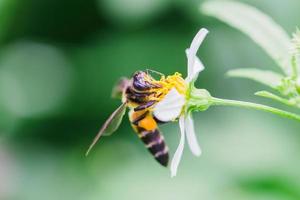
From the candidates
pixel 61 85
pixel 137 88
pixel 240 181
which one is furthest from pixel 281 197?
pixel 61 85

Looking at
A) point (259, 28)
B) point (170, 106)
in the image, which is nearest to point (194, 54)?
point (170, 106)

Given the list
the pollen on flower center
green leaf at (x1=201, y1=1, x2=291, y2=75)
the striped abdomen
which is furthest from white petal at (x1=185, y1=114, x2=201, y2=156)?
green leaf at (x1=201, y1=1, x2=291, y2=75)

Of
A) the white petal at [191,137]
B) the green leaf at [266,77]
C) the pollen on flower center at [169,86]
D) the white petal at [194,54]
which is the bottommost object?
the white petal at [191,137]

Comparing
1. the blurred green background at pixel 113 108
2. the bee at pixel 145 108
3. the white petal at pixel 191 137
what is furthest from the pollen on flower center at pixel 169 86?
the blurred green background at pixel 113 108

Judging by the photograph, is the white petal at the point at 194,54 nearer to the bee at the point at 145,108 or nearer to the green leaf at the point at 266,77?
the bee at the point at 145,108

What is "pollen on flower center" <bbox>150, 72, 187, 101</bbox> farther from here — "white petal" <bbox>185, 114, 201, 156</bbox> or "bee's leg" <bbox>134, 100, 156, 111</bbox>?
"white petal" <bbox>185, 114, 201, 156</bbox>

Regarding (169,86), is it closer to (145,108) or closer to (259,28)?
(145,108)

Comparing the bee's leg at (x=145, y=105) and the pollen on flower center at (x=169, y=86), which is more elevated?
the pollen on flower center at (x=169, y=86)
